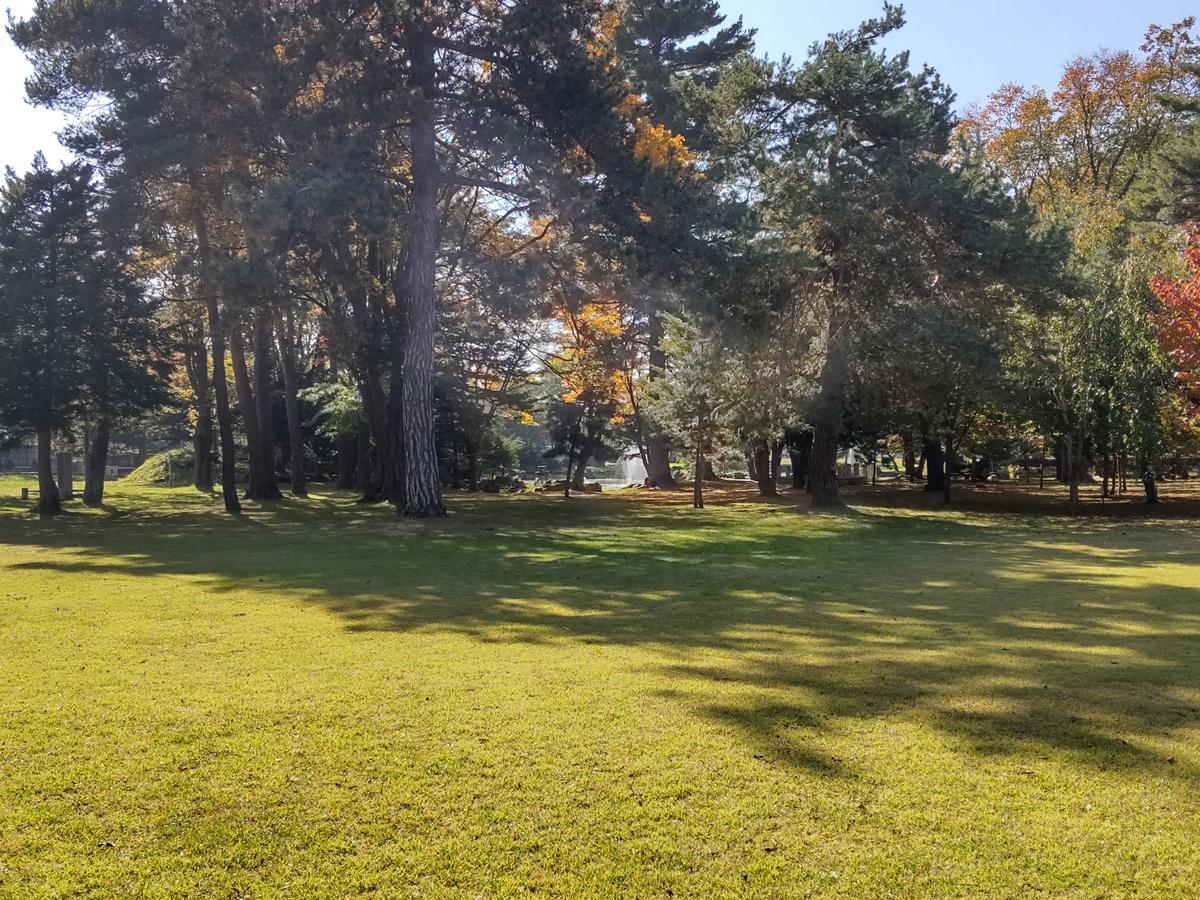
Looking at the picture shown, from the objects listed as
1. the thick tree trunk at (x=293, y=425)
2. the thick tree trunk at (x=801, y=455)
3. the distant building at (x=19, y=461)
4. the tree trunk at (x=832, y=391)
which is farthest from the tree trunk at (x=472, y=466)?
the distant building at (x=19, y=461)

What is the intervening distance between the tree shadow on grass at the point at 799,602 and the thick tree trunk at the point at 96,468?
8.35m

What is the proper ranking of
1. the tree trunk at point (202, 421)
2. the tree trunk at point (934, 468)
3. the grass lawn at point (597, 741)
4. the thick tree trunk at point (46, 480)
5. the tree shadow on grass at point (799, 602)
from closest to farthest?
the grass lawn at point (597, 741) < the tree shadow on grass at point (799, 602) < the thick tree trunk at point (46, 480) < the tree trunk at point (934, 468) < the tree trunk at point (202, 421)

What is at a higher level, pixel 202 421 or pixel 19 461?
pixel 202 421

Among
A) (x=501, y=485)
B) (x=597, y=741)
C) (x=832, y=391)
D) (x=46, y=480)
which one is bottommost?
(x=597, y=741)

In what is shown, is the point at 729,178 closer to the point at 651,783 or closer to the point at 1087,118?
the point at 651,783

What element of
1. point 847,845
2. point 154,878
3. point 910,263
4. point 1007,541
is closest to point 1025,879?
point 847,845

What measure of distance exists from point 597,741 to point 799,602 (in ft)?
17.9

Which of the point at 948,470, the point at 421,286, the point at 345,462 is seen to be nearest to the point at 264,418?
the point at 345,462

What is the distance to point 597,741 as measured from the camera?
4555 mm

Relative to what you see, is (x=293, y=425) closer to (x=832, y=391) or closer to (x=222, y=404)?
(x=222, y=404)

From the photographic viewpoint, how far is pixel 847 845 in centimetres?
347

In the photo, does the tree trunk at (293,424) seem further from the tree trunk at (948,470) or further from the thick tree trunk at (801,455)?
the tree trunk at (948,470)

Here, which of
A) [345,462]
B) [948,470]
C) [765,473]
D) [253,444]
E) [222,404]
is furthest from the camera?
[345,462]

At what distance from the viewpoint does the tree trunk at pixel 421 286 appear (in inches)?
707
